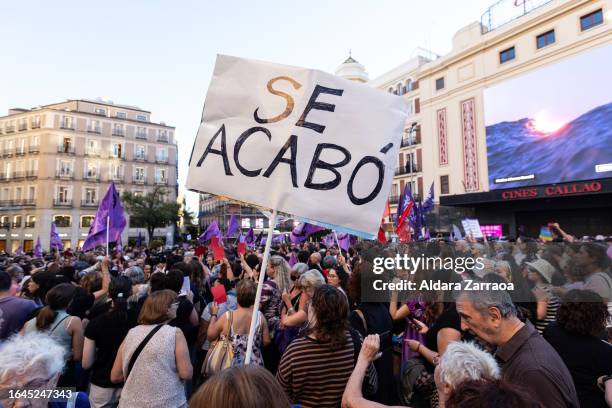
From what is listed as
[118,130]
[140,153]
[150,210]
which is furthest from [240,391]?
[118,130]

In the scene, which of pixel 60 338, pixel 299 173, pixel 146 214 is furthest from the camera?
pixel 146 214

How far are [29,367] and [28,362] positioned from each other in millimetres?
29

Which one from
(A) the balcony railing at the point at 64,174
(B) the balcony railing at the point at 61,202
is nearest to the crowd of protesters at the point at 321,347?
(B) the balcony railing at the point at 61,202

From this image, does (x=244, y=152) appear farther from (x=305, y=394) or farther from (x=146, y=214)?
(x=146, y=214)

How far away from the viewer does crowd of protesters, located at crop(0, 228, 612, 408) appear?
1695mm

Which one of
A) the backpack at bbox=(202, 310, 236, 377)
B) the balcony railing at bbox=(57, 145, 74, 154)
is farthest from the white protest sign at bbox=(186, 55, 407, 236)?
the balcony railing at bbox=(57, 145, 74, 154)

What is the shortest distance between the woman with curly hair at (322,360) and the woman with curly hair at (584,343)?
1376 millimetres

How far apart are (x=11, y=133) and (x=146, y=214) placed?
76.6 ft

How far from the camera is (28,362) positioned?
6.98ft

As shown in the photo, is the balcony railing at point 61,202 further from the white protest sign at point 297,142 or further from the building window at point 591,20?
the building window at point 591,20

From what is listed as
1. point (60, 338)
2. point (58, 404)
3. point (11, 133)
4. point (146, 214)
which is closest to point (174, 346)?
point (58, 404)

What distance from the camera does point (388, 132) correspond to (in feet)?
9.27

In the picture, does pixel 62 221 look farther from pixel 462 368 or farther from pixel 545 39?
pixel 462 368

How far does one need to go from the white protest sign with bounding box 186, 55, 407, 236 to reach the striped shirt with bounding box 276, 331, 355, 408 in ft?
3.01
